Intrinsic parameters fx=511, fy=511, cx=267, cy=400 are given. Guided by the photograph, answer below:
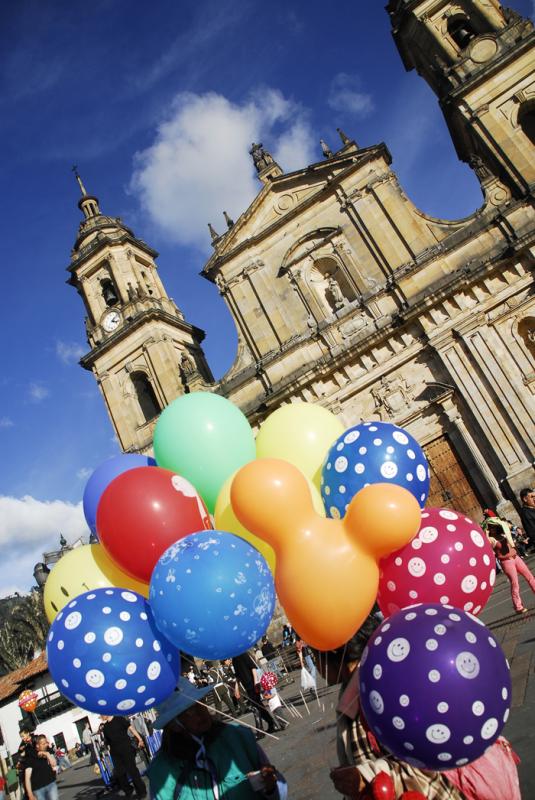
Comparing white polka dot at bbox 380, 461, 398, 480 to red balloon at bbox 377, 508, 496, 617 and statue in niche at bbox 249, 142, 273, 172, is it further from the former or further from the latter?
statue in niche at bbox 249, 142, 273, 172

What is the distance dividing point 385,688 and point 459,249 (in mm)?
16943

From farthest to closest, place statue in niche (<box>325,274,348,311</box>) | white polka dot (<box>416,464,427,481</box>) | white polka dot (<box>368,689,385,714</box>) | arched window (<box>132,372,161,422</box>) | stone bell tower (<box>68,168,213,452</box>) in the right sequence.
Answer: arched window (<box>132,372,161,422</box>) → stone bell tower (<box>68,168,213,452</box>) → statue in niche (<box>325,274,348,311</box>) → white polka dot (<box>416,464,427,481</box>) → white polka dot (<box>368,689,385,714</box>)

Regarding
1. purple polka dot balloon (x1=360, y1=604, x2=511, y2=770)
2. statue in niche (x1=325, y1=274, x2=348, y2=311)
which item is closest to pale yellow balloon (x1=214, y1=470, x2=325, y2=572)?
purple polka dot balloon (x1=360, y1=604, x2=511, y2=770)

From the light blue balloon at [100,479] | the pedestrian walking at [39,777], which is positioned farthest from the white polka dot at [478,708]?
the pedestrian walking at [39,777]

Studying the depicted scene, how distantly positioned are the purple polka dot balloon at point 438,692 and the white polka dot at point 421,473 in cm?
147

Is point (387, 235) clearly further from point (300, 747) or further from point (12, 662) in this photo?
point (12, 662)

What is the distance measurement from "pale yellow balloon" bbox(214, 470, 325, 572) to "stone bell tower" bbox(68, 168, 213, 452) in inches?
664

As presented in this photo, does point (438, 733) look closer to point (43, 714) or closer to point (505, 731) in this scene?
point (505, 731)

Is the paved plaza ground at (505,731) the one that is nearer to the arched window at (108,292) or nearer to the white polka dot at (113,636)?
the white polka dot at (113,636)

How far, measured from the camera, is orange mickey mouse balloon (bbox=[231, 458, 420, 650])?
2.65m

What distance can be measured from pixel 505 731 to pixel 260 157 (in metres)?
22.8

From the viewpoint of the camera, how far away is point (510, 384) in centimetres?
1511

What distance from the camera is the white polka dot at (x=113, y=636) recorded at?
114 inches

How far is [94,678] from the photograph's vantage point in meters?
2.88
